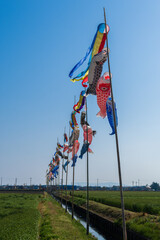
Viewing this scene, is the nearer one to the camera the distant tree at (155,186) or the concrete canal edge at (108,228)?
the concrete canal edge at (108,228)

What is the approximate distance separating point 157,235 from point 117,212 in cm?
1173

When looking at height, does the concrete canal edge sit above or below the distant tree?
above

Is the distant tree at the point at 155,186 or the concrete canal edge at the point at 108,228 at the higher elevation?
the concrete canal edge at the point at 108,228

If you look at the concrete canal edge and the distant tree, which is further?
the distant tree

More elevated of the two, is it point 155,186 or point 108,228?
point 108,228

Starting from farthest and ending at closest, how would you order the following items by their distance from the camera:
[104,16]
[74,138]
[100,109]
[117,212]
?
[74,138]
[117,212]
[100,109]
[104,16]

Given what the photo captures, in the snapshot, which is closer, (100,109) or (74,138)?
(100,109)

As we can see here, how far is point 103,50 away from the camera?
51.3 ft

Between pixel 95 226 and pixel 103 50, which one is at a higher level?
pixel 103 50

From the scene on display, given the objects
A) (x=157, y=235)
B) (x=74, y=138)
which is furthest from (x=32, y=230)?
(x=74, y=138)

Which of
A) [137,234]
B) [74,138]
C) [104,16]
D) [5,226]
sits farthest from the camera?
[74,138]

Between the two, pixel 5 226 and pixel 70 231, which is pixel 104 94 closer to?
pixel 70 231

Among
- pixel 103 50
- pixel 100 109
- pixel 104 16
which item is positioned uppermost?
pixel 104 16

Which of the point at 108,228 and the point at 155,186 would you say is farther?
the point at 155,186
